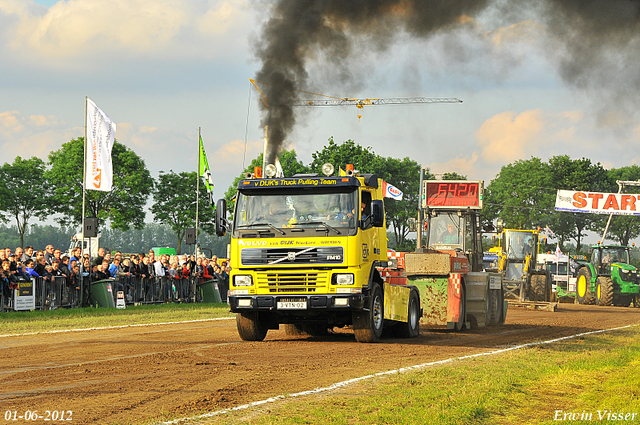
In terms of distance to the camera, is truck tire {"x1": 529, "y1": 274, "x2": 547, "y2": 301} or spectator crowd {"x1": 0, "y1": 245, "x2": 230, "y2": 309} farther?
truck tire {"x1": 529, "y1": 274, "x2": 547, "y2": 301}

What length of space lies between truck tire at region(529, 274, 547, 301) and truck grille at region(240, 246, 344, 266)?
2125 centimetres

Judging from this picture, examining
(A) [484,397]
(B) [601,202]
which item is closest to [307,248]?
(A) [484,397]

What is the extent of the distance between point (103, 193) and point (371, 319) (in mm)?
58131

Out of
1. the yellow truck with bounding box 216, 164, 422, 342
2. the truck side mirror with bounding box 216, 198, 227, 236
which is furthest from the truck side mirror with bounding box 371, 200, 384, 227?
the truck side mirror with bounding box 216, 198, 227, 236

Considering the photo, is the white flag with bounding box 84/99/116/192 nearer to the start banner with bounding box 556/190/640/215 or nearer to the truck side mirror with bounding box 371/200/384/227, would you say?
the truck side mirror with bounding box 371/200/384/227

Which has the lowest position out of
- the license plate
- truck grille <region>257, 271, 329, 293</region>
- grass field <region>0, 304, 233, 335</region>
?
grass field <region>0, 304, 233, 335</region>

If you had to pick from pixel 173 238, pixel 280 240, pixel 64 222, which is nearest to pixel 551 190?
pixel 64 222

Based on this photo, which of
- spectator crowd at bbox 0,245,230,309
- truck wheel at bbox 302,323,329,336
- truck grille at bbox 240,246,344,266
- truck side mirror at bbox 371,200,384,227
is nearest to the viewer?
truck grille at bbox 240,246,344,266

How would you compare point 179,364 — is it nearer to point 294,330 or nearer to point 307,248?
point 307,248

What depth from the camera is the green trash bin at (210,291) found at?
96.8ft

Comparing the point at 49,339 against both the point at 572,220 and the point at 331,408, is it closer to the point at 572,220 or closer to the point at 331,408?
the point at 331,408

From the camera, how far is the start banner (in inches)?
1905

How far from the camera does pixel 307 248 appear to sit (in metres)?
13.4

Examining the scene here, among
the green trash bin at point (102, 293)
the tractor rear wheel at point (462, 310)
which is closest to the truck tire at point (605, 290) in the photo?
the tractor rear wheel at point (462, 310)
